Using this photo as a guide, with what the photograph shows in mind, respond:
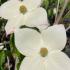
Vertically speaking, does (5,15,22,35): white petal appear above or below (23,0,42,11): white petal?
below

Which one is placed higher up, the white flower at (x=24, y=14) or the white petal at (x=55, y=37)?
the white flower at (x=24, y=14)

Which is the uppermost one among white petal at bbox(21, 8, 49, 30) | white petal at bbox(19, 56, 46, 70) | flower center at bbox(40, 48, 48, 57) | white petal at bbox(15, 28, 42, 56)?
white petal at bbox(21, 8, 49, 30)

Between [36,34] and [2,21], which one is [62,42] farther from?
[2,21]

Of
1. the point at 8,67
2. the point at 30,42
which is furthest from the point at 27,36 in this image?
the point at 8,67

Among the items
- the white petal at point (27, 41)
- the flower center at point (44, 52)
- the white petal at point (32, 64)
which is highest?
the white petal at point (27, 41)
